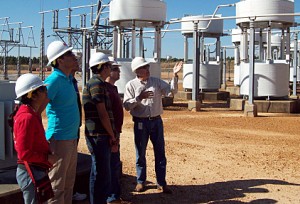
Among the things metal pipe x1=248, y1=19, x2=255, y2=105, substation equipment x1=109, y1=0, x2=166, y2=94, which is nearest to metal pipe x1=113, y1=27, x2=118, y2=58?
substation equipment x1=109, y1=0, x2=166, y2=94

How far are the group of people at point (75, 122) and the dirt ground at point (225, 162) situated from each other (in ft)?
1.71

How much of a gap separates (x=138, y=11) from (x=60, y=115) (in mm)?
11775

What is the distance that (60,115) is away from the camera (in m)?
3.91

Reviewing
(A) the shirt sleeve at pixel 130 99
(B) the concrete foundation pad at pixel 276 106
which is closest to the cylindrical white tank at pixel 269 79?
(B) the concrete foundation pad at pixel 276 106

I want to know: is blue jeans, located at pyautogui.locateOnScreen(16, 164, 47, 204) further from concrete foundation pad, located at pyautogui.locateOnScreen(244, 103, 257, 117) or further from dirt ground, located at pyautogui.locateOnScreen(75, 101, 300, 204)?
concrete foundation pad, located at pyautogui.locateOnScreen(244, 103, 257, 117)

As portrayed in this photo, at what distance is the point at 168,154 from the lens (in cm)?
811

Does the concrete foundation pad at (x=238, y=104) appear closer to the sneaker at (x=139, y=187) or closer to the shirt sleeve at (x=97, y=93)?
the sneaker at (x=139, y=187)

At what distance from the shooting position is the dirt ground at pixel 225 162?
222 inches

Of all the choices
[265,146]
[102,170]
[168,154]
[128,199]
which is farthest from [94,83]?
[265,146]

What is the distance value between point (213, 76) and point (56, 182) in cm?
1773

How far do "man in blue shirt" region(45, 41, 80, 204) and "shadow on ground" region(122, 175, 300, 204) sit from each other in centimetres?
161

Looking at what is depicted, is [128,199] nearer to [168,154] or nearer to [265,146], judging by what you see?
[168,154]

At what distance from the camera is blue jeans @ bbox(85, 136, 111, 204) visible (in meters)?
4.41

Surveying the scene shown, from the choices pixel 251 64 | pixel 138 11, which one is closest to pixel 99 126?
pixel 251 64
